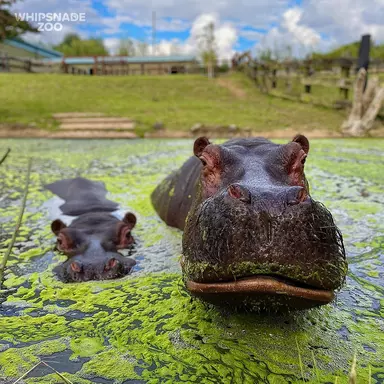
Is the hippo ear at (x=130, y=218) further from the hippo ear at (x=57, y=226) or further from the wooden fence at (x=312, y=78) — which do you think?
the wooden fence at (x=312, y=78)

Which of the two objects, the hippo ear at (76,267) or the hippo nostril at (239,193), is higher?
the hippo nostril at (239,193)

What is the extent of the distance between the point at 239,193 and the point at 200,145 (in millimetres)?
749

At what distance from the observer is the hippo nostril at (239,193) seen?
4.82 ft

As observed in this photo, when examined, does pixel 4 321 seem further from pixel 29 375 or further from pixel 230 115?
pixel 230 115

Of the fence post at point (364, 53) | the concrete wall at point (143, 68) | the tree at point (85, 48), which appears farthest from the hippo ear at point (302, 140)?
the tree at point (85, 48)

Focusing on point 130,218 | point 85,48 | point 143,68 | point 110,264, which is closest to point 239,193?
point 110,264

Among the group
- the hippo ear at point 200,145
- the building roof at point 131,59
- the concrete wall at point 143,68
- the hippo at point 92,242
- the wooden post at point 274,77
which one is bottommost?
the hippo at point 92,242

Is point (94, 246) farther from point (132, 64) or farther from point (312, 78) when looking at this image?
point (132, 64)

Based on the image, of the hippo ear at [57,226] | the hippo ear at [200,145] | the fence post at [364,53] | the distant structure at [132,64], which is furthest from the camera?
the distant structure at [132,64]

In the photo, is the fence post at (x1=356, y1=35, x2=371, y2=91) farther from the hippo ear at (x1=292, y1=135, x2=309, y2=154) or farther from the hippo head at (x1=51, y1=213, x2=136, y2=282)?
the hippo ear at (x1=292, y1=135, x2=309, y2=154)

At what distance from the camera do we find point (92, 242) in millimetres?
Answer: 2773

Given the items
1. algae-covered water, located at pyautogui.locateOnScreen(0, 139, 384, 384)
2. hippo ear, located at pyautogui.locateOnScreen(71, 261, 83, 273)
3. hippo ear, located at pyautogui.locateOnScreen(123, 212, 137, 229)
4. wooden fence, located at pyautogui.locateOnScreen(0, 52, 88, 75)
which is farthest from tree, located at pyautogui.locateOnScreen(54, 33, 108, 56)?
hippo ear, located at pyautogui.locateOnScreen(71, 261, 83, 273)

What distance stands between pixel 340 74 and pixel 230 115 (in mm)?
3732

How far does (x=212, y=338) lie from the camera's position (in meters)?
1.72
